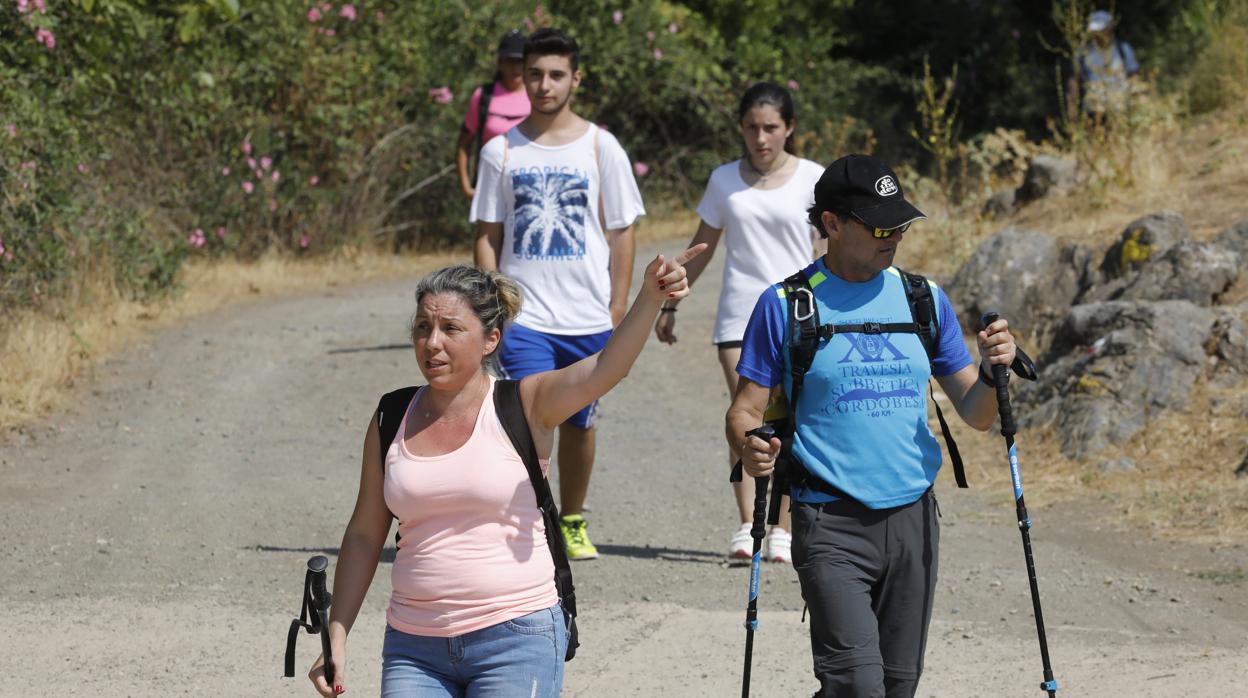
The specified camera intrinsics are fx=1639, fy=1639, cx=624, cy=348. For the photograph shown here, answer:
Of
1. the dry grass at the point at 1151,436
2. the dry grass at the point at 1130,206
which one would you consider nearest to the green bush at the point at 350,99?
the dry grass at the point at 1130,206

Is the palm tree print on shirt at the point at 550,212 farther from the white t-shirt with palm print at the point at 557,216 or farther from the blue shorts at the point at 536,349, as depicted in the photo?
the blue shorts at the point at 536,349

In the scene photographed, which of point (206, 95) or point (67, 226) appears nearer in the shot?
point (67, 226)

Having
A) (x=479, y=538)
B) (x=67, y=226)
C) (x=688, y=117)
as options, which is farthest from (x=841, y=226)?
(x=688, y=117)

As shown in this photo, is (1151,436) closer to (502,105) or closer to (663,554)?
(663,554)

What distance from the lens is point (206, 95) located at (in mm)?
14062

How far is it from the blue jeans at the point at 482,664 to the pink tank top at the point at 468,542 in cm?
3

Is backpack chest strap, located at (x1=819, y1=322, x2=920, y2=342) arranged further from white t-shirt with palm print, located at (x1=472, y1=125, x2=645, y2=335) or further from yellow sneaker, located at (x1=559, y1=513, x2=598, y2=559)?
yellow sneaker, located at (x1=559, y1=513, x2=598, y2=559)

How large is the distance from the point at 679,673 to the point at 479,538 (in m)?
2.15

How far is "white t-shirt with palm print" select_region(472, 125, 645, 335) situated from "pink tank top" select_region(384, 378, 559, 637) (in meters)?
2.85

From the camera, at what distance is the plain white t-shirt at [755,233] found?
21.7 feet

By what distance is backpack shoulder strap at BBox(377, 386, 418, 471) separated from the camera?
3.76 meters

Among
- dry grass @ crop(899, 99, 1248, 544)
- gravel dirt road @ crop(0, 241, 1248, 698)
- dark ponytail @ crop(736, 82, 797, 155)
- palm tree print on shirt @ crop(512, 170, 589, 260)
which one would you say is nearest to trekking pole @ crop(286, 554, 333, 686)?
gravel dirt road @ crop(0, 241, 1248, 698)

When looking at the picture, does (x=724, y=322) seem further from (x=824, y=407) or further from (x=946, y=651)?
(x=824, y=407)

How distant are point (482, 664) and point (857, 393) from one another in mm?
1153
